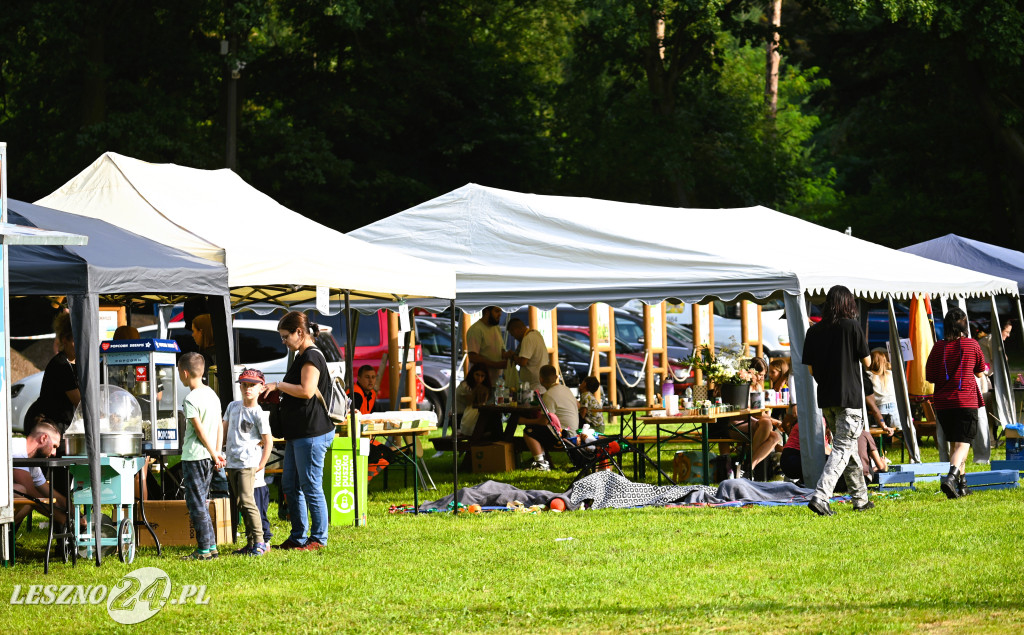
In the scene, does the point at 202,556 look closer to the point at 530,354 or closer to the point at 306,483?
the point at 306,483

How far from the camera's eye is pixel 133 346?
29.4ft

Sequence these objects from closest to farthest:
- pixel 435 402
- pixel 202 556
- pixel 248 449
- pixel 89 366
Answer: pixel 89 366
pixel 202 556
pixel 248 449
pixel 435 402

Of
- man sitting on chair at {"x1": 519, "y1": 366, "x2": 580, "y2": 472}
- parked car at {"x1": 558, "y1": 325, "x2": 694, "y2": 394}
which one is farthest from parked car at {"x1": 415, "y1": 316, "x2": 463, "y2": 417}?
man sitting on chair at {"x1": 519, "y1": 366, "x2": 580, "y2": 472}

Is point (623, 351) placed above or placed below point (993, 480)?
above

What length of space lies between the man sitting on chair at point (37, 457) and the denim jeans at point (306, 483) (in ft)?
4.89

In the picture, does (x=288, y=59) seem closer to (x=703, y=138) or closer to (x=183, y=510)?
(x=703, y=138)

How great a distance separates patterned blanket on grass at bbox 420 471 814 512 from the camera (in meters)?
11.4

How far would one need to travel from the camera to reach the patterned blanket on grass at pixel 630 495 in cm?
1135

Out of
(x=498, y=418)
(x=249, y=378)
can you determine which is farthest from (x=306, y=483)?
(x=498, y=418)

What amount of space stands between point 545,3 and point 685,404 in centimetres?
2425

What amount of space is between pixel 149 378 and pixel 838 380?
16.9 feet

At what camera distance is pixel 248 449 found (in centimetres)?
874

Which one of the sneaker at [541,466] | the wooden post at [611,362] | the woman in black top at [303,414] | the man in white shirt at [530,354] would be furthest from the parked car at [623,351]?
the woman in black top at [303,414]

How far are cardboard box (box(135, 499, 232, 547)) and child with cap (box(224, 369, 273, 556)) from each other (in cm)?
53
